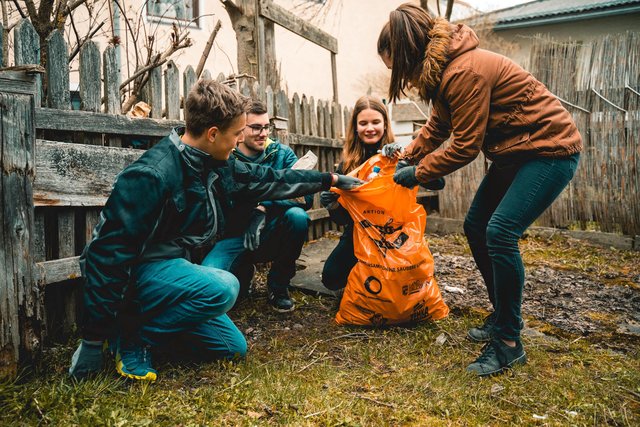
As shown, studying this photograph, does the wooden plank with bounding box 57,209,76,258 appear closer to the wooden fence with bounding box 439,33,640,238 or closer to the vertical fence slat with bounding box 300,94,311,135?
the vertical fence slat with bounding box 300,94,311,135

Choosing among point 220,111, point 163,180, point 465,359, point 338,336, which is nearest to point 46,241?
point 163,180

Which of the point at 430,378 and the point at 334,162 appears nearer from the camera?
the point at 430,378

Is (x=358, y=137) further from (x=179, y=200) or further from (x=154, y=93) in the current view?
(x=179, y=200)

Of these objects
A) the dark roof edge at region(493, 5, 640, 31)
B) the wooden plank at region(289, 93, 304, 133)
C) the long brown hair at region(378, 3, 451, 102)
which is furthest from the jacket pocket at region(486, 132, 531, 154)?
the dark roof edge at region(493, 5, 640, 31)

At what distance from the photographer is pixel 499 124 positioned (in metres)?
2.45

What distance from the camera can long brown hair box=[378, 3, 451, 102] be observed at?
94.4 inches

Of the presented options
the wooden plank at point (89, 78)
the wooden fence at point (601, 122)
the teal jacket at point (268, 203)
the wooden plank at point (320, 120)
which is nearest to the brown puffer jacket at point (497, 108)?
the teal jacket at point (268, 203)

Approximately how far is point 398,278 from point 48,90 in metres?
2.22

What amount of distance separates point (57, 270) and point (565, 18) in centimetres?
1362

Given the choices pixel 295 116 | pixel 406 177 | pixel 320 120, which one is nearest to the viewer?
pixel 406 177

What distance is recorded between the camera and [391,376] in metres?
2.49

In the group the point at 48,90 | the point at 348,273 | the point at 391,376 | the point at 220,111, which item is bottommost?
the point at 391,376

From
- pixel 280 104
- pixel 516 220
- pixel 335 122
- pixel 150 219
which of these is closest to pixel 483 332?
pixel 516 220

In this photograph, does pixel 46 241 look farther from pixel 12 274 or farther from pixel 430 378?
pixel 430 378
